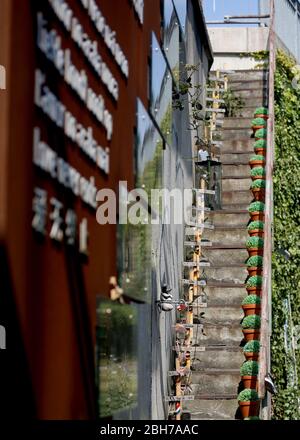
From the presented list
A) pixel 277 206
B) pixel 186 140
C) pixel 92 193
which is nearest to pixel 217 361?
pixel 186 140

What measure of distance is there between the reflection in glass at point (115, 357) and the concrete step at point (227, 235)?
5506 millimetres

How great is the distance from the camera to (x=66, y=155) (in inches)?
190

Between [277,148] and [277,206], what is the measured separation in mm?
953

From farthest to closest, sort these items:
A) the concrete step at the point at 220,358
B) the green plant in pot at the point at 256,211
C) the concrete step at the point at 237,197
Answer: the concrete step at the point at 237,197 → the green plant in pot at the point at 256,211 → the concrete step at the point at 220,358

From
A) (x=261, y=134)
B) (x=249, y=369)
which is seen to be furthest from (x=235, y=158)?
(x=249, y=369)

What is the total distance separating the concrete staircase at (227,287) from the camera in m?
9.95

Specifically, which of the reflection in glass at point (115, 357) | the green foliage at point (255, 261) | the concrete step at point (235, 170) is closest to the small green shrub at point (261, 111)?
the concrete step at point (235, 170)

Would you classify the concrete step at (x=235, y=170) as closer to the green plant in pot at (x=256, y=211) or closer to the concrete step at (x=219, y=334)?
the green plant in pot at (x=256, y=211)

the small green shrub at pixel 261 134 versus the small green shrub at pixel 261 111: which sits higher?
the small green shrub at pixel 261 111

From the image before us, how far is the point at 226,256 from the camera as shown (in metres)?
11.8

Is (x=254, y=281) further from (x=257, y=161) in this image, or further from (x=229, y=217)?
(x=257, y=161)

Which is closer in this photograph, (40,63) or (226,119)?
(40,63)

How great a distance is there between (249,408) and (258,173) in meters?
3.85

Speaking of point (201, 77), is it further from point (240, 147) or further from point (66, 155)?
point (66, 155)
